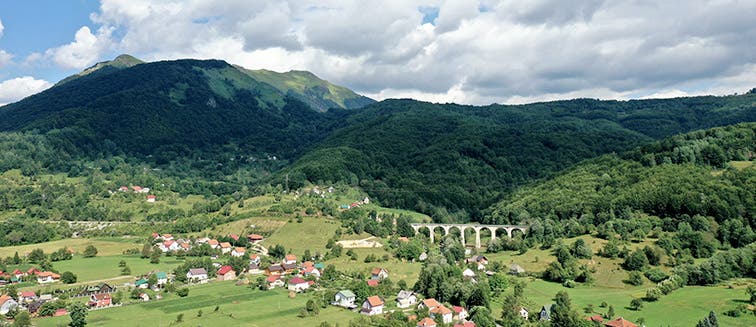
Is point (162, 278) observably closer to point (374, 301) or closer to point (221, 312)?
point (221, 312)

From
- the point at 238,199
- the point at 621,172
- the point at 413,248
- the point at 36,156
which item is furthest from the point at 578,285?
the point at 36,156

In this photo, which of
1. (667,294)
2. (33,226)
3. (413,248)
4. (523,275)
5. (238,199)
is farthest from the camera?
(238,199)

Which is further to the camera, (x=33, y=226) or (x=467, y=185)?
(x=467, y=185)

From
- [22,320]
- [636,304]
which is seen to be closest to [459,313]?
[636,304]

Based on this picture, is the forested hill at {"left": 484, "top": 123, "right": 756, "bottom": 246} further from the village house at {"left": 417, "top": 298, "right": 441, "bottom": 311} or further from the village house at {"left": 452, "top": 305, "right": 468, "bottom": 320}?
the village house at {"left": 417, "top": 298, "right": 441, "bottom": 311}

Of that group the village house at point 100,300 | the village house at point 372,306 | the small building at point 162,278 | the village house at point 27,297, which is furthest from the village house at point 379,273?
the village house at point 27,297

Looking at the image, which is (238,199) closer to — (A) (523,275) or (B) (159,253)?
(B) (159,253)
